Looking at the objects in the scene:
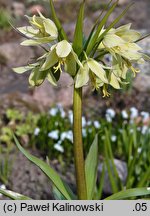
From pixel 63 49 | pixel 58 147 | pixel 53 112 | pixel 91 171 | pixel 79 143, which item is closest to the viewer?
pixel 63 49

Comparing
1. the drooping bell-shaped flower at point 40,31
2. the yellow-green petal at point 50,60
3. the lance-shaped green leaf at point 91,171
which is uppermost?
the drooping bell-shaped flower at point 40,31

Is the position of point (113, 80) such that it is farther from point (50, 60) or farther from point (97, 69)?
point (50, 60)

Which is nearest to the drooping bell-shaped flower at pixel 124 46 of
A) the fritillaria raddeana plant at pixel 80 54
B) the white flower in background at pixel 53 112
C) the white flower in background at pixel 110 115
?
the fritillaria raddeana plant at pixel 80 54

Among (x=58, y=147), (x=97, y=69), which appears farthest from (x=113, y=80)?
(x=58, y=147)

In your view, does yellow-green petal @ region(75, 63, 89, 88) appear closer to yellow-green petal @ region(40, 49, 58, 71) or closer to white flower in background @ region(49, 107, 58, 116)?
yellow-green petal @ region(40, 49, 58, 71)

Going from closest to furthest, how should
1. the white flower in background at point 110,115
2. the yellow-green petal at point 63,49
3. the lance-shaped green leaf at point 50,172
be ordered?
the yellow-green petal at point 63,49, the lance-shaped green leaf at point 50,172, the white flower in background at point 110,115

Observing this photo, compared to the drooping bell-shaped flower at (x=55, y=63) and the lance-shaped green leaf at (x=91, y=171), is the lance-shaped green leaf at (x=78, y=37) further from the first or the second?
the lance-shaped green leaf at (x=91, y=171)
